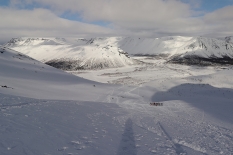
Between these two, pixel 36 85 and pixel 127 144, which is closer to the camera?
pixel 127 144

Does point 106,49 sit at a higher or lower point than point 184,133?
higher

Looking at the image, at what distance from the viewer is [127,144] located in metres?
7.82

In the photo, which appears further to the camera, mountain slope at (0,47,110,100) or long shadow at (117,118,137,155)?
mountain slope at (0,47,110,100)

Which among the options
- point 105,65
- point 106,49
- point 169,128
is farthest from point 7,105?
point 106,49

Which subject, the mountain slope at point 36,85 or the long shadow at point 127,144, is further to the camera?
the mountain slope at point 36,85

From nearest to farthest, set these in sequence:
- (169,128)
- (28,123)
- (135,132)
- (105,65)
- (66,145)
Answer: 1. (66,145)
2. (28,123)
3. (135,132)
4. (169,128)
5. (105,65)

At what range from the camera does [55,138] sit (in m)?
7.54

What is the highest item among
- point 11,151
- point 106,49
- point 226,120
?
point 106,49

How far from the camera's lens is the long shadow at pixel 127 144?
23.6 feet

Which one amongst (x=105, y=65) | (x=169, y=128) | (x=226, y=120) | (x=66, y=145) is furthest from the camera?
(x=105, y=65)

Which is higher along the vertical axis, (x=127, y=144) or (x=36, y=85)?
(x=36, y=85)

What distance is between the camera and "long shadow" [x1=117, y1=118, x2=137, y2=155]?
7193 mm

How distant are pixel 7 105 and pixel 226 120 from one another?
1334 cm

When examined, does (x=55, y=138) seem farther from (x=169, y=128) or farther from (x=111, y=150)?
(x=169, y=128)
